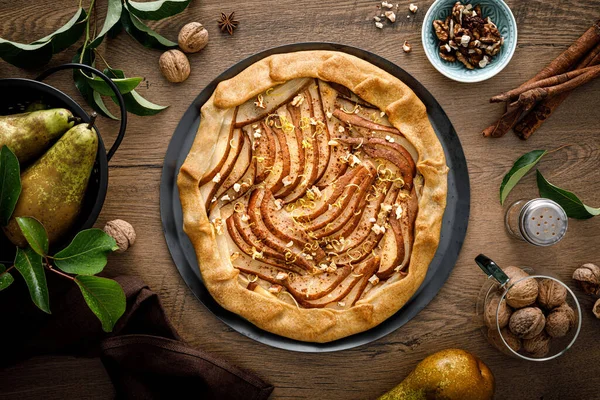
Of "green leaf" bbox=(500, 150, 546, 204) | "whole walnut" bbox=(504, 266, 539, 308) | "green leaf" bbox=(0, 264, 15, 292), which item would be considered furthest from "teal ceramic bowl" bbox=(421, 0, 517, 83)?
"green leaf" bbox=(0, 264, 15, 292)

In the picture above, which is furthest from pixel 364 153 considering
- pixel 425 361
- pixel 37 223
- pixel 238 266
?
pixel 37 223

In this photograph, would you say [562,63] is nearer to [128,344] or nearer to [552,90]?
[552,90]

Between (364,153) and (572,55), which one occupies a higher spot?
(572,55)

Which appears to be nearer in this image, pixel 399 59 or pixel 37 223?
pixel 37 223

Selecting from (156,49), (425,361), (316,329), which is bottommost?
(425,361)

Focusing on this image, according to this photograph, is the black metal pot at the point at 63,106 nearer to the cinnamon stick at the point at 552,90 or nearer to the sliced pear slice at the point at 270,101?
the sliced pear slice at the point at 270,101

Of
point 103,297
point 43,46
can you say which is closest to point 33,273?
point 103,297

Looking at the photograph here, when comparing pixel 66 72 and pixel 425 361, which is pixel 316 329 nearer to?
pixel 425 361

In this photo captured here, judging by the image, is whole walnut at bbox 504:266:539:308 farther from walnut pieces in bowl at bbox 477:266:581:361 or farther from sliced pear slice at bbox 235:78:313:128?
sliced pear slice at bbox 235:78:313:128
